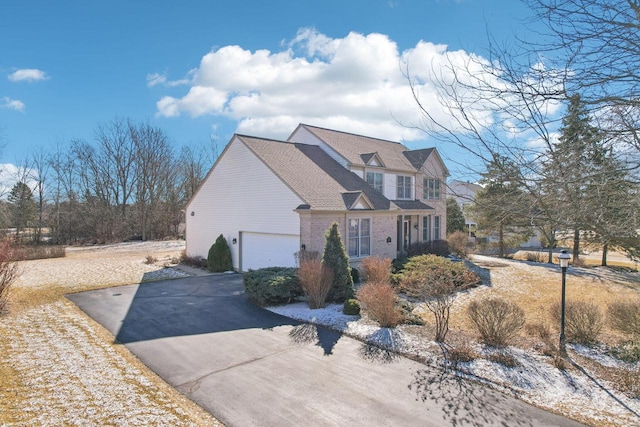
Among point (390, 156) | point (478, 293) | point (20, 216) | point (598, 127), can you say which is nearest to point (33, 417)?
point (598, 127)

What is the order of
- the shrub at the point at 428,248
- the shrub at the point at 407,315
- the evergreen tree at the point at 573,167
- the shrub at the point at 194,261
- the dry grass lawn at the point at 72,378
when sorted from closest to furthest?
1. the evergreen tree at the point at 573,167
2. the dry grass lawn at the point at 72,378
3. the shrub at the point at 407,315
4. the shrub at the point at 194,261
5. the shrub at the point at 428,248

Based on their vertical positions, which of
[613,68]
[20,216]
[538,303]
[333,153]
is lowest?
[538,303]

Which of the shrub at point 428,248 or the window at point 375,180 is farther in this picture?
the window at point 375,180

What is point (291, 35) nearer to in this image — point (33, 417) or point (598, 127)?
point (598, 127)

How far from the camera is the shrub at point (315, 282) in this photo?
1187 centimetres

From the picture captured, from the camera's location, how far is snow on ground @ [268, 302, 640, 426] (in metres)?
5.80

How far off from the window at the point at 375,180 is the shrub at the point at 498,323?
15.1 meters

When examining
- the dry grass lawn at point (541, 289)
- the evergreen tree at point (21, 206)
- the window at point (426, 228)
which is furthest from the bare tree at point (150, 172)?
the dry grass lawn at point (541, 289)

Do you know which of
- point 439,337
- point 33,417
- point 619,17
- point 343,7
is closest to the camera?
point 619,17

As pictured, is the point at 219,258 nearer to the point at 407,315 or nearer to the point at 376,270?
the point at 376,270

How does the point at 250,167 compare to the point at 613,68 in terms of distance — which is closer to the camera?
the point at 613,68

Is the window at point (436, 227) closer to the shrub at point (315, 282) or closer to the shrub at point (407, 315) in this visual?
the shrub at point (407, 315)

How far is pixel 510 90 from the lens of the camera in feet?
15.6

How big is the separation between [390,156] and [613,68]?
23036mm
